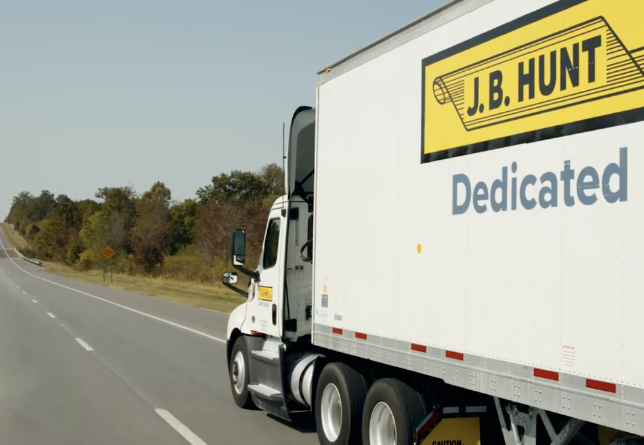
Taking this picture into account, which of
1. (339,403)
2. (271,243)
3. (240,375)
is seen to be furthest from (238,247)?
(339,403)

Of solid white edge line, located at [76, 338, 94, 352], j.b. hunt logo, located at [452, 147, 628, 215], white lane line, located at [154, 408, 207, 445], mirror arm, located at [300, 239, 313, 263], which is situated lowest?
solid white edge line, located at [76, 338, 94, 352]

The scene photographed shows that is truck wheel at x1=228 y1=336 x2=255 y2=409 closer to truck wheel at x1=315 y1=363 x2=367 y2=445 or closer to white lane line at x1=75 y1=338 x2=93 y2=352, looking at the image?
truck wheel at x1=315 y1=363 x2=367 y2=445

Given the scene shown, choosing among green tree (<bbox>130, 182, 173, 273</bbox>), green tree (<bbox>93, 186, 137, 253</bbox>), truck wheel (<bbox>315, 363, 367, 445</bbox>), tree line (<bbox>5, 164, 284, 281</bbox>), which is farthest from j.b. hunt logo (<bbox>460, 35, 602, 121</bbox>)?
green tree (<bbox>93, 186, 137, 253</bbox>)

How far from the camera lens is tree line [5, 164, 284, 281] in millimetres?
52438

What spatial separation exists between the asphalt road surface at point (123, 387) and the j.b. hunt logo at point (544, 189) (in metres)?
→ 4.11

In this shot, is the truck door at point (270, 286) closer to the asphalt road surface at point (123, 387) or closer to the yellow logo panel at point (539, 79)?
the asphalt road surface at point (123, 387)

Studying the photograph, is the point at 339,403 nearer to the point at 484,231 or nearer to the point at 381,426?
the point at 381,426

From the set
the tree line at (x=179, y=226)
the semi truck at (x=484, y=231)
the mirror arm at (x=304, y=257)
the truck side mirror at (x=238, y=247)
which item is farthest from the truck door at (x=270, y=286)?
the tree line at (x=179, y=226)

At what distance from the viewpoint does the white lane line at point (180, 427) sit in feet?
A: 28.4

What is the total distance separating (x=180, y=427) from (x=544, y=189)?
234 inches

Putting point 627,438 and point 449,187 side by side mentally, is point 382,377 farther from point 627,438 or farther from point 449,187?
point 627,438

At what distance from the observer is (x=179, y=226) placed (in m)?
83.9

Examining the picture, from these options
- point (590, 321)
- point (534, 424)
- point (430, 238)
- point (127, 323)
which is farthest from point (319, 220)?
point (127, 323)

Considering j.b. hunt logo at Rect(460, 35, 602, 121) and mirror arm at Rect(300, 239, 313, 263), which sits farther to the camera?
mirror arm at Rect(300, 239, 313, 263)
